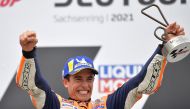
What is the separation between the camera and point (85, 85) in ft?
8.82

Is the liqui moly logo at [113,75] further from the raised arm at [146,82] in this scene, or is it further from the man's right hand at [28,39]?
the man's right hand at [28,39]

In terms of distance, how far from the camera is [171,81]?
146 inches

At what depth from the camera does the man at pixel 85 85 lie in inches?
99.2

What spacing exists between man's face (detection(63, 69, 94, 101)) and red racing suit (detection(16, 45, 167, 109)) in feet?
0.11

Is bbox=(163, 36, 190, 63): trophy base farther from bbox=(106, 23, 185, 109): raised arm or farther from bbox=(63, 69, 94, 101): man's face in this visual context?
bbox=(63, 69, 94, 101): man's face

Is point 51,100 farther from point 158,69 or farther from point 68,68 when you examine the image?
point 158,69

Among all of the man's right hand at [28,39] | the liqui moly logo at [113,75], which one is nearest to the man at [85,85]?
the man's right hand at [28,39]

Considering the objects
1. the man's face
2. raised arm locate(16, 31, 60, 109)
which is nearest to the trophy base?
the man's face

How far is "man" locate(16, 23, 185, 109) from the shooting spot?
2.52m

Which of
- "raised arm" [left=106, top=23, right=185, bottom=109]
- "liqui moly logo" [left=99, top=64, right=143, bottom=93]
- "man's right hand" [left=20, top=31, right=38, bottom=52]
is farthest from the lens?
"liqui moly logo" [left=99, top=64, right=143, bottom=93]

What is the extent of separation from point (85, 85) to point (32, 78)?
0.97 ft

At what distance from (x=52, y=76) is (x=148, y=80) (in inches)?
46.8

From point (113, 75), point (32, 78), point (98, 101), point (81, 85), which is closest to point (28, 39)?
point (32, 78)

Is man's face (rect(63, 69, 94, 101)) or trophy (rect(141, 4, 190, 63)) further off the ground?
trophy (rect(141, 4, 190, 63))
